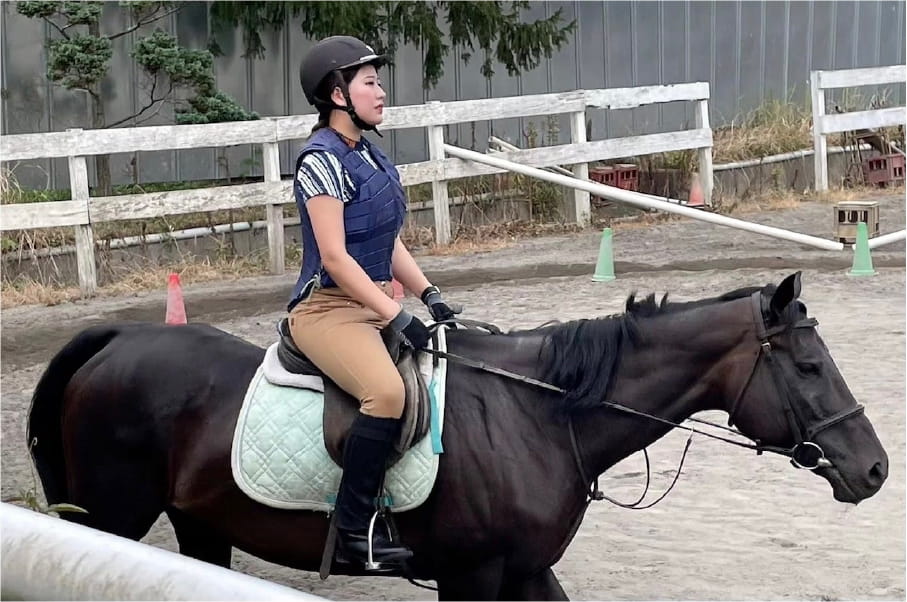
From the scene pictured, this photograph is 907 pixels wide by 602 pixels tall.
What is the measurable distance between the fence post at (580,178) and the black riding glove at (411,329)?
11530 millimetres

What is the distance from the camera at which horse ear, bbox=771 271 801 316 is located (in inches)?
163

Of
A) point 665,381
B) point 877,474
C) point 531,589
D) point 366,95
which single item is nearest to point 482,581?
point 531,589

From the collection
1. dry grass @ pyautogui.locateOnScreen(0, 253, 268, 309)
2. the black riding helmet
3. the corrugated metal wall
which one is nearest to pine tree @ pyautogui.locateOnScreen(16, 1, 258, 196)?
the corrugated metal wall

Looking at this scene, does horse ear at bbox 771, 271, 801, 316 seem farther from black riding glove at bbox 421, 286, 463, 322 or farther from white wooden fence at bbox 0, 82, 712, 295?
white wooden fence at bbox 0, 82, 712, 295

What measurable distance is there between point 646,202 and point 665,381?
29.8 feet

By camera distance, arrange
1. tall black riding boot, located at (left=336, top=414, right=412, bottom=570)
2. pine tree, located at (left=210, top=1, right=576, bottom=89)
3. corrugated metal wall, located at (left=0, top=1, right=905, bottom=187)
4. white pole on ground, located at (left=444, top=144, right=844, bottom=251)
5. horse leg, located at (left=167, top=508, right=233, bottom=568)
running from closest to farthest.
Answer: tall black riding boot, located at (left=336, top=414, right=412, bottom=570) → horse leg, located at (left=167, top=508, right=233, bottom=568) → white pole on ground, located at (left=444, top=144, right=844, bottom=251) → corrugated metal wall, located at (left=0, top=1, right=905, bottom=187) → pine tree, located at (left=210, top=1, right=576, bottom=89)

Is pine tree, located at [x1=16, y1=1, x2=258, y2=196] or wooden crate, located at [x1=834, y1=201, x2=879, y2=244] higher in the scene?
pine tree, located at [x1=16, y1=1, x2=258, y2=196]

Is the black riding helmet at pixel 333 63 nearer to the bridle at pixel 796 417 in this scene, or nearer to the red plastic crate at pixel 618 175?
the bridle at pixel 796 417

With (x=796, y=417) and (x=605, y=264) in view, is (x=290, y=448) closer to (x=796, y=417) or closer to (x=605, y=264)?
(x=796, y=417)

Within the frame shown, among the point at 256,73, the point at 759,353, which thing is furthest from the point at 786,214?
the point at 759,353

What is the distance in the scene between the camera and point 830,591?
5270mm

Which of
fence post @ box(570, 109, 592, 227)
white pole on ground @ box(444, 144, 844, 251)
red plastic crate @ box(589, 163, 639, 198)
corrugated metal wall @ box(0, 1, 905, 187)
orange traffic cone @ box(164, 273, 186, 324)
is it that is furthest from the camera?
red plastic crate @ box(589, 163, 639, 198)

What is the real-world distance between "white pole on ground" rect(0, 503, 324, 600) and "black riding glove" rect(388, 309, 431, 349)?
193 centimetres

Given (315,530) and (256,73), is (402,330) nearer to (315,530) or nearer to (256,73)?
(315,530)
